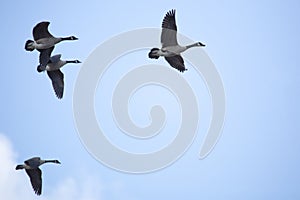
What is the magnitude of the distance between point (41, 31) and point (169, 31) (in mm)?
3967

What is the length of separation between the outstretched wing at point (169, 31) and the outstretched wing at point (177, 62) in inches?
29.2

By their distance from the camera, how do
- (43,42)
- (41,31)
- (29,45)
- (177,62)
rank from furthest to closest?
1. (177,62)
2. (29,45)
3. (43,42)
4. (41,31)

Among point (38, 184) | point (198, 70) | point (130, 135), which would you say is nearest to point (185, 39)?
point (198, 70)

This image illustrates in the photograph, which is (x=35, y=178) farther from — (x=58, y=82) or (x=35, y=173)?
(x=58, y=82)

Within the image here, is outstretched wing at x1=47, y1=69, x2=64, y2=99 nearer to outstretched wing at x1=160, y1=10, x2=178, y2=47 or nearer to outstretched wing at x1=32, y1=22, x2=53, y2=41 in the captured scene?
outstretched wing at x1=32, y1=22, x2=53, y2=41

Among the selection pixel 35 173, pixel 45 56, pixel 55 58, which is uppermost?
pixel 55 58

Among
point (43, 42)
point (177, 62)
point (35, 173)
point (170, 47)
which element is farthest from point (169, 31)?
point (35, 173)

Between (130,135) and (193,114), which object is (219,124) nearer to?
(193,114)

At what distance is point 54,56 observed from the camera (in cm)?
3045

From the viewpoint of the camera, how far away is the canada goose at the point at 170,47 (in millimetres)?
28531

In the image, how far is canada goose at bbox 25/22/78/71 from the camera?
2813 cm

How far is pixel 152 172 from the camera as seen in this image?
3152 cm

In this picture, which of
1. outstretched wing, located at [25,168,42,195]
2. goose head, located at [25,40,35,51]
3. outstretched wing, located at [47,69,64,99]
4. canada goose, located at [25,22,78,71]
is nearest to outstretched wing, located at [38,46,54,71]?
canada goose, located at [25,22,78,71]

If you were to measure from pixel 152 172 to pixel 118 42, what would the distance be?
16.0 feet
